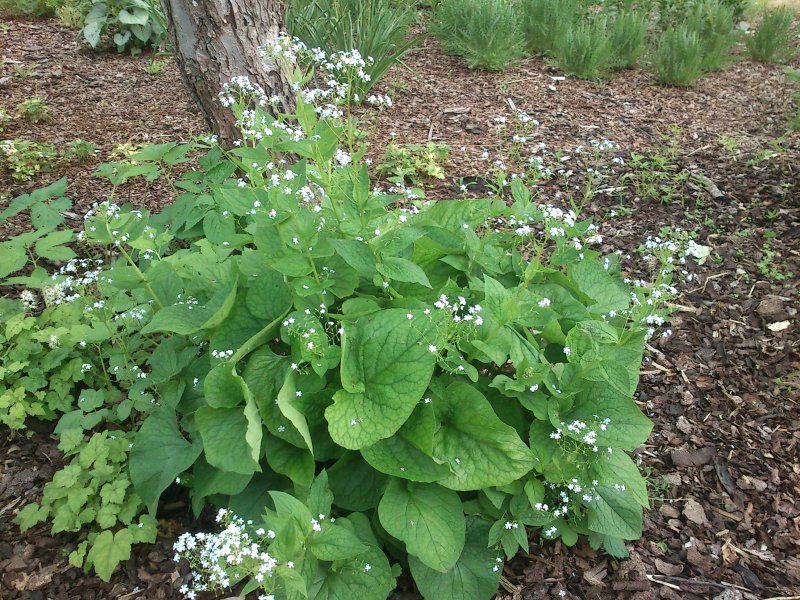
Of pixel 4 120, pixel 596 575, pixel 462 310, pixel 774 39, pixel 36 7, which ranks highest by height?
pixel 36 7

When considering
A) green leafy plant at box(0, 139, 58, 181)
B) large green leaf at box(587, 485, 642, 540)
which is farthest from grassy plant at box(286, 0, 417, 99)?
large green leaf at box(587, 485, 642, 540)

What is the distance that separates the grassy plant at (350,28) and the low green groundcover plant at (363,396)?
2.89 m

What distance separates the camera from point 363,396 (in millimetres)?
1861

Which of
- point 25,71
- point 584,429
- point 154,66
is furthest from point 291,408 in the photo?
point 25,71


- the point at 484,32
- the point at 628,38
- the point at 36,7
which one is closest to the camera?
the point at 484,32

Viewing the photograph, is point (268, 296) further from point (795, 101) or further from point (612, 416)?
point (795, 101)

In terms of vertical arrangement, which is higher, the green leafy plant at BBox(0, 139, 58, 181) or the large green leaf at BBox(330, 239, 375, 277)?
the large green leaf at BBox(330, 239, 375, 277)

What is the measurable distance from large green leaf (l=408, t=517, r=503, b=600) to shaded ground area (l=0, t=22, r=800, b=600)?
0.47ft

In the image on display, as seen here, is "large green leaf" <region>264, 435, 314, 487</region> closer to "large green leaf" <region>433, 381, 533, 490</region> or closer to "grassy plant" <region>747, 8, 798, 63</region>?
"large green leaf" <region>433, 381, 533, 490</region>

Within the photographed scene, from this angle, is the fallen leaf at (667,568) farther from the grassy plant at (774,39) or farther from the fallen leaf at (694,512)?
the grassy plant at (774,39)

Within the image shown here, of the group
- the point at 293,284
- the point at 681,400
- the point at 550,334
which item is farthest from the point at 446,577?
the point at 681,400

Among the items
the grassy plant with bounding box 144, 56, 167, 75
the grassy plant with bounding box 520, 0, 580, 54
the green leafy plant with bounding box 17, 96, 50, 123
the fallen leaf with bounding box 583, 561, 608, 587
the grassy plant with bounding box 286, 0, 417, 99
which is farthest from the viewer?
the grassy plant with bounding box 520, 0, 580, 54

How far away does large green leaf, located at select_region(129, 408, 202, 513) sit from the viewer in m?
2.03

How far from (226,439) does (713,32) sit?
20.8 ft
